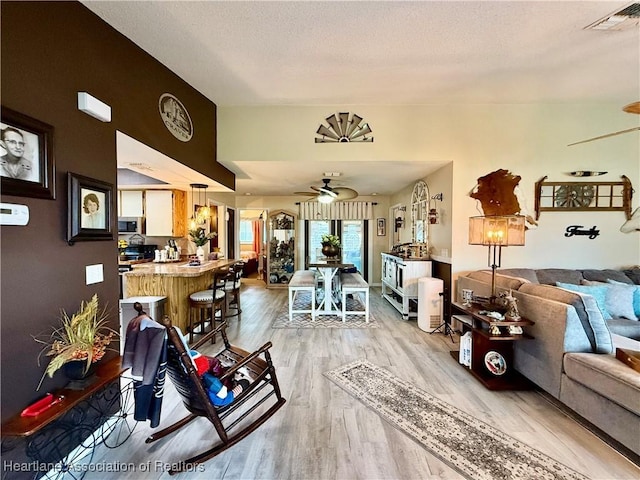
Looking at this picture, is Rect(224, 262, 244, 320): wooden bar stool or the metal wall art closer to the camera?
the metal wall art

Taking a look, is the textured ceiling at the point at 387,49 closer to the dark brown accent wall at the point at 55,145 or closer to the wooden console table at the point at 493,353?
the dark brown accent wall at the point at 55,145

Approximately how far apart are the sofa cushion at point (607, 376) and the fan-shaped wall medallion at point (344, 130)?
3.25 metres

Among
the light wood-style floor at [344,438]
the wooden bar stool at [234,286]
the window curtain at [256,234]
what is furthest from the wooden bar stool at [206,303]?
the window curtain at [256,234]

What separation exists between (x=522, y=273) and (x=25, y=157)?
489 centimetres

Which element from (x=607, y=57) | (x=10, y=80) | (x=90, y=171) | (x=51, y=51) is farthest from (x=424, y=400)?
(x=607, y=57)

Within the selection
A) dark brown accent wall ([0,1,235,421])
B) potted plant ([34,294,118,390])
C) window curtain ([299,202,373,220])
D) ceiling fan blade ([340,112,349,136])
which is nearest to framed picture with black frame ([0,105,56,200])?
dark brown accent wall ([0,1,235,421])

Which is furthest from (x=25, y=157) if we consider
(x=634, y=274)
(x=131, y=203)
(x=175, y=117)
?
(x=634, y=274)

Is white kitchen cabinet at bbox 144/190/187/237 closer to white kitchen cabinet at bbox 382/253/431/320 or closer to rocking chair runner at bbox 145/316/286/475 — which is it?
rocking chair runner at bbox 145/316/286/475

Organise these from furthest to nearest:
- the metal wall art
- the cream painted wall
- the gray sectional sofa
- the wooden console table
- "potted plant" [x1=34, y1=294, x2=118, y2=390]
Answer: the metal wall art, the cream painted wall, the wooden console table, the gray sectional sofa, "potted plant" [x1=34, y1=294, x2=118, y2=390]

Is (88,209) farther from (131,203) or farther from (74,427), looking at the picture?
(131,203)

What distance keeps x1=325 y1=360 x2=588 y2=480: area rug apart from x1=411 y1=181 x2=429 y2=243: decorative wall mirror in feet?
10.1

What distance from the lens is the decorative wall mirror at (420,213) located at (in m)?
5.15

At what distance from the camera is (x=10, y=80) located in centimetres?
146

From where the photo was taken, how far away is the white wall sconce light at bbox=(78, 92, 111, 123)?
1878 millimetres
